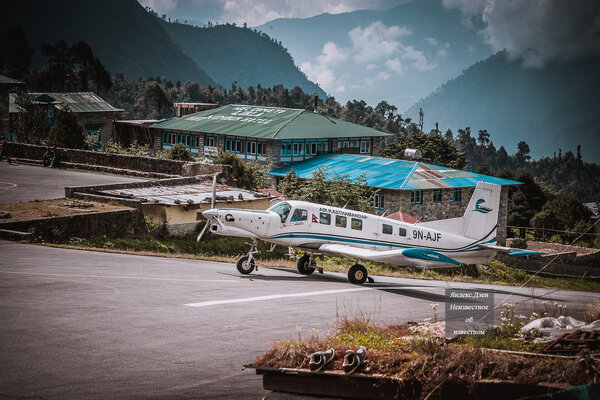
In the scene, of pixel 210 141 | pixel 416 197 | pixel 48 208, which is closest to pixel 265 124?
pixel 210 141

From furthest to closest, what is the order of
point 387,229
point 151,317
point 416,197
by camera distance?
1. point 416,197
2. point 387,229
3. point 151,317

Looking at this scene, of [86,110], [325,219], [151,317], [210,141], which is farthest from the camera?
[86,110]

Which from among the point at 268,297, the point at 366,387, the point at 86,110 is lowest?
the point at 268,297

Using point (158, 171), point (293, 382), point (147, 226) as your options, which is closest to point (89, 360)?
point (293, 382)

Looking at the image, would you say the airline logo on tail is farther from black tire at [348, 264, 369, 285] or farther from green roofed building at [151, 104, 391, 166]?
green roofed building at [151, 104, 391, 166]

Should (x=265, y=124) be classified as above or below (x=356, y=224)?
above

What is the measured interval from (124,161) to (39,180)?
6.48m

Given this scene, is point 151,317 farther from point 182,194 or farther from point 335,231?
point 182,194

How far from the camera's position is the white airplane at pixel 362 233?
2170 centimetres

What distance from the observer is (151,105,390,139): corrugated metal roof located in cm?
Result: 7962

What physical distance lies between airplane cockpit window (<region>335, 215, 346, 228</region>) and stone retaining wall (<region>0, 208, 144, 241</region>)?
9284mm

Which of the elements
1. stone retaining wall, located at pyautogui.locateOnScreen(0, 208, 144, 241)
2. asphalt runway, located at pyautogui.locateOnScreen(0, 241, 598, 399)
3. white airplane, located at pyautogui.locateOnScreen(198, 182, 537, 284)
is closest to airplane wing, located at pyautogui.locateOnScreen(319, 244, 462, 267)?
white airplane, located at pyautogui.locateOnScreen(198, 182, 537, 284)

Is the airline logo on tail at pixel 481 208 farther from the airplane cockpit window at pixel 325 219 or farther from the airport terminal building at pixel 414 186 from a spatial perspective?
the airport terminal building at pixel 414 186

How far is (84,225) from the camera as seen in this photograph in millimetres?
25688
